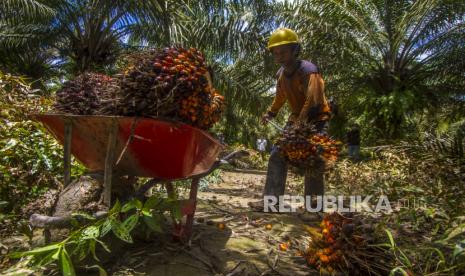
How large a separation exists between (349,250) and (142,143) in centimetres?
145

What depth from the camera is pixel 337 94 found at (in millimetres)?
12688

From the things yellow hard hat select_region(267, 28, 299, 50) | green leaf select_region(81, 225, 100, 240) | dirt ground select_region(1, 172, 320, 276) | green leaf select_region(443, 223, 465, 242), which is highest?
yellow hard hat select_region(267, 28, 299, 50)

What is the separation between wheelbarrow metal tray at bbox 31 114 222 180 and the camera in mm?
2328

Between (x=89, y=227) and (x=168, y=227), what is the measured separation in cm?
117

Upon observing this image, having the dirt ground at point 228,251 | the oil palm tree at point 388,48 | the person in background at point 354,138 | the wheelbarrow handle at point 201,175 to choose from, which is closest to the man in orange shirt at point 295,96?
the dirt ground at point 228,251

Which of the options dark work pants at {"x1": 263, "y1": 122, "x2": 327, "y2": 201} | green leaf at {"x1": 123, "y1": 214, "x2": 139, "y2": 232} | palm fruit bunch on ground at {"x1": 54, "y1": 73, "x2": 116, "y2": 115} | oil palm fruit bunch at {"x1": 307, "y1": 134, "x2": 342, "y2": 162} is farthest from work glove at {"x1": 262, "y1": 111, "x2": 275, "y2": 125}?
green leaf at {"x1": 123, "y1": 214, "x2": 139, "y2": 232}

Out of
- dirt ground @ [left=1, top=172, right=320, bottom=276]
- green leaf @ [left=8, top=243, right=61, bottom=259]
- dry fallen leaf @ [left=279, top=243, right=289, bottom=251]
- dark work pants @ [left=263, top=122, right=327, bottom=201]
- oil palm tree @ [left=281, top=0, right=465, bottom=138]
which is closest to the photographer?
green leaf @ [left=8, top=243, right=61, bottom=259]

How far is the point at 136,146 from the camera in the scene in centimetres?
249

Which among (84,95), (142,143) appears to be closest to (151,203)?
(142,143)

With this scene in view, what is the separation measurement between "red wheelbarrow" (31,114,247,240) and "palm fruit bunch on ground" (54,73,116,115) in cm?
16

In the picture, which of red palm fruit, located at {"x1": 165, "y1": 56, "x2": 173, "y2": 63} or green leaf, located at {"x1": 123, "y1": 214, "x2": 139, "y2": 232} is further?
red palm fruit, located at {"x1": 165, "y1": 56, "x2": 173, "y2": 63}

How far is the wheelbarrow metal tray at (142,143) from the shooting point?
7.64 feet

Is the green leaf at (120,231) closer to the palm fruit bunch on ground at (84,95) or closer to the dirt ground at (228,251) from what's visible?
the dirt ground at (228,251)

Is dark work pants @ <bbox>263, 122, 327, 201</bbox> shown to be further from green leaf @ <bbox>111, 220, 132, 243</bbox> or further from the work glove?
green leaf @ <bbox>111, 220, 132, 243</bbox>
